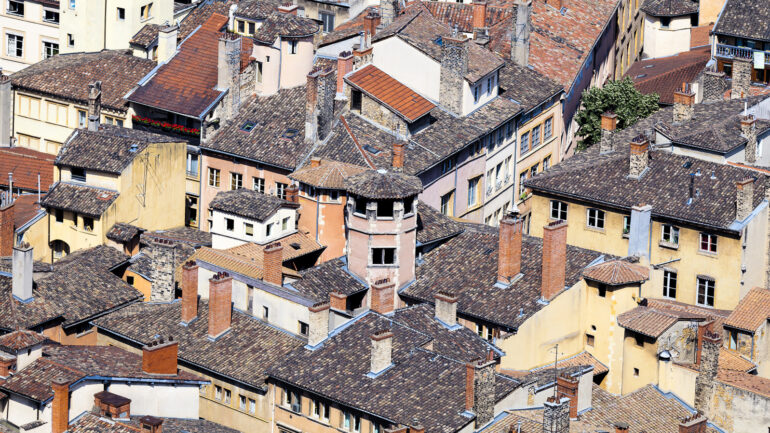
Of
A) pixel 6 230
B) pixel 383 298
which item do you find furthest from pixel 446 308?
pixel 6 230

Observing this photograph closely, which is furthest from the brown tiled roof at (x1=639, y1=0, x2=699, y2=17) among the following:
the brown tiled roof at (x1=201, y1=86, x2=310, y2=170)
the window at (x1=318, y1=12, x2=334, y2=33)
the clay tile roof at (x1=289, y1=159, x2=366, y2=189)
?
the clay tile roof at (x1=289, y1=159, x2=366, y2=189)

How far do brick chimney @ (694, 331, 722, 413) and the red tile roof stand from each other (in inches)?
1512

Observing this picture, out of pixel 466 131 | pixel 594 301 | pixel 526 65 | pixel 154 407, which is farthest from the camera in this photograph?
pixel 526 65

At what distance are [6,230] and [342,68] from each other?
24.0 meters

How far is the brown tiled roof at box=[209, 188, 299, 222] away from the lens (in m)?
124

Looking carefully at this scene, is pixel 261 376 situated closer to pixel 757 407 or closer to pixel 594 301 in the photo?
pixel 594 301

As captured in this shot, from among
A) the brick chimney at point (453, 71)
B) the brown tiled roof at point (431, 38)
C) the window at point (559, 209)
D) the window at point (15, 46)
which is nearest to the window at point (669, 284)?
the window at point (559, 209)

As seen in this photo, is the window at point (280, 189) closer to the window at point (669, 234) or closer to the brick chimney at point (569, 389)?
the window at point (669, 234)

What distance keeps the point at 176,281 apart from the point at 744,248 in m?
33.7

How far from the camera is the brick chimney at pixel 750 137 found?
5128 inches

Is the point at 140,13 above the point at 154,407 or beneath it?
above

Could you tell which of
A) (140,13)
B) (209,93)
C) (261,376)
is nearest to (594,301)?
(261,376)

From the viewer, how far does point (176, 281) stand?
124 metres

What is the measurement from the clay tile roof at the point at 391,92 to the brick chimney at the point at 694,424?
31.1m
